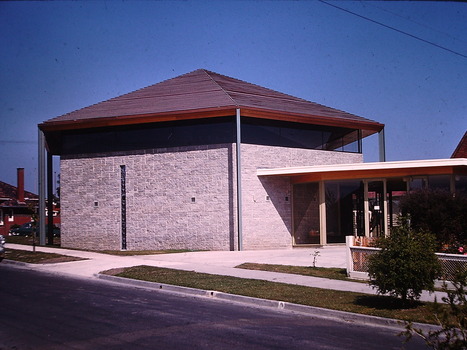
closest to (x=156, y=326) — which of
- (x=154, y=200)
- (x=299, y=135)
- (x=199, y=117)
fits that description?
(x=199, y=117)

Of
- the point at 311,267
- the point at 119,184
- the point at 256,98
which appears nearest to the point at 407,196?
the point at 311,267

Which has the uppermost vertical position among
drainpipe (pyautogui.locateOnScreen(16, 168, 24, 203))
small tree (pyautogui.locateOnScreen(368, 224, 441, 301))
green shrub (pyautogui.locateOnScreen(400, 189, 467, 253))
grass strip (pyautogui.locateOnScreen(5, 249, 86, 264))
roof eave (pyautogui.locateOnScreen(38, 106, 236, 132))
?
roof eave (pyautogui.locateOnScreen(38, 106, 236, 132))

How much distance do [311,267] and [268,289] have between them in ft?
13.8

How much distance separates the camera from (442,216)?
566 inches

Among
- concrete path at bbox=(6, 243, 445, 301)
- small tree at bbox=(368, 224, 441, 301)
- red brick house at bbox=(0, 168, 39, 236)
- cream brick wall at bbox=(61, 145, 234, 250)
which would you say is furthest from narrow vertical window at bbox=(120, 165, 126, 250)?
red brick house at bbox=(0, 168, 39, 236)

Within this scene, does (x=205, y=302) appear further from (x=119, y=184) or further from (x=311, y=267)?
(x=119, y=184)

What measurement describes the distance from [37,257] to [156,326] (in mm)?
12759

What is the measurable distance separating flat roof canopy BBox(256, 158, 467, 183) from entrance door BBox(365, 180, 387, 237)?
1.98 feet

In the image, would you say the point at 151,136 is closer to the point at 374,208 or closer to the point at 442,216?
the point at 374,208

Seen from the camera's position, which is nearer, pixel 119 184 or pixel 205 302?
pixel 205 302

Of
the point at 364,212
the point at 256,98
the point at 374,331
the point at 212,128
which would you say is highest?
the point at 256,98

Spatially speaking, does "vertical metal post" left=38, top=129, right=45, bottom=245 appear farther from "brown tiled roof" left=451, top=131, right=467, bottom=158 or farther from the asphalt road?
"brown tiled roof" left=451, top=131, right=467, bottom=158

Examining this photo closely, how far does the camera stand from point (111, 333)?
27.0 ft

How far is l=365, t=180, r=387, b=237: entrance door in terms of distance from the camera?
75.5ft
